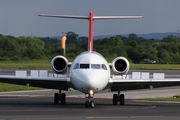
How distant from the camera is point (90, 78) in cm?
2470

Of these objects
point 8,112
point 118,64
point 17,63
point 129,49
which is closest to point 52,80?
point 118,64

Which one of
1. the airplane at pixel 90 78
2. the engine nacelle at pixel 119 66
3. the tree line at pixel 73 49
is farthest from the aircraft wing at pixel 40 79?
the tree line at pixel 73 49

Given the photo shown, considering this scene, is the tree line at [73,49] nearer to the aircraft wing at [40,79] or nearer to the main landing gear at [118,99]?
the aircraft wing at [40,79]

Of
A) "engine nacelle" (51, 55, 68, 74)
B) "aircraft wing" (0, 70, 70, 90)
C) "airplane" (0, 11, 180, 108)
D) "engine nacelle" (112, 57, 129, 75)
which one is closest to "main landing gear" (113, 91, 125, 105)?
"airplane" (0, 11, 180, 108)

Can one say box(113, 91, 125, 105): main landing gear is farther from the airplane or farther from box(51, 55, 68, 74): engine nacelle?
box(51, 55, 68, 74): engine nacelle

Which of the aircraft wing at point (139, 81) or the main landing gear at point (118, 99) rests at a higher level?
the aircraft wing at point (139, 81)

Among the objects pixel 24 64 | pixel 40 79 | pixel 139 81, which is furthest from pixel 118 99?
pixel 24 64

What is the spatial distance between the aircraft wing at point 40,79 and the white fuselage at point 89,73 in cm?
129

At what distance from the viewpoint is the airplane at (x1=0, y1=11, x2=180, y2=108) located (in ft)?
82.3

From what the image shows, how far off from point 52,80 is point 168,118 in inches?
341

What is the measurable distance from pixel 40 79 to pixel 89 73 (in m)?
3.54

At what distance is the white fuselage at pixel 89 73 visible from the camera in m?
24.8

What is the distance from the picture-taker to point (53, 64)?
28.5 metres

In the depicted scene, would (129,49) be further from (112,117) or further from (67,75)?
(112,117)
